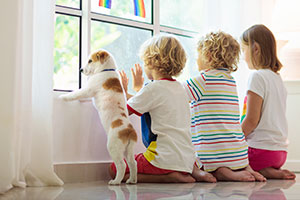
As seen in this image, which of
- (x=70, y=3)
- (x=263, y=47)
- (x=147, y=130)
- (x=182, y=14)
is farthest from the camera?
(x=182, y=14)

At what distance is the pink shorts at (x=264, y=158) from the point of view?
235 centimetres

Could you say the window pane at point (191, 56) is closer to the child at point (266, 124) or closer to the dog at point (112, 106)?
the child at point (266, 124)

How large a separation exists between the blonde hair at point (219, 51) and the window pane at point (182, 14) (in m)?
0.55

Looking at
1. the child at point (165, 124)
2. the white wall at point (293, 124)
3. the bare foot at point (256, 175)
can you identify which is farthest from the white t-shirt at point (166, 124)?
the white wall at point (293, 124)

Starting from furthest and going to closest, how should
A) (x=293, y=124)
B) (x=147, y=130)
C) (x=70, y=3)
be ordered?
(x=293, y=124) → (x=70, y=3) → (x=147, y=130)

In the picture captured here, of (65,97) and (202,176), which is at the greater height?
(65,97)

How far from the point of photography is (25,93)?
1.68 meters

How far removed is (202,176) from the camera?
2.09 metres

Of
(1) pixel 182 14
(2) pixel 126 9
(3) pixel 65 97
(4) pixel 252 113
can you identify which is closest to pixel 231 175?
(4) pixel 252 113

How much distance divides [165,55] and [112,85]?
0.34 m

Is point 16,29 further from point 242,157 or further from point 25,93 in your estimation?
point 242,157

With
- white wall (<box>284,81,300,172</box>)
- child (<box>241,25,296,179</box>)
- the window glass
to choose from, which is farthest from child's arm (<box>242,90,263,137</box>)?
white wall (<box>284,81,300,172</box>)

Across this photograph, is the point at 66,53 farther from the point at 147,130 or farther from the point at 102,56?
the point at 147,130

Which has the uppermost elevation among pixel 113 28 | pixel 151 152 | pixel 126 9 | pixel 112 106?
pixel 126 9
